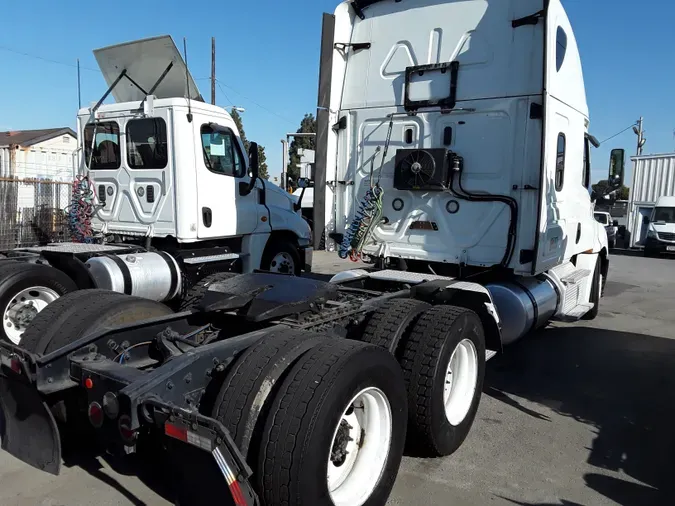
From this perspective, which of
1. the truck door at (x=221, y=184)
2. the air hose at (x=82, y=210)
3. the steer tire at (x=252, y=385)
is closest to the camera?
the steer tire at (x=252, y=385)

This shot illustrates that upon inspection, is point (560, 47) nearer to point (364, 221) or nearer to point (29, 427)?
point (364, 221)

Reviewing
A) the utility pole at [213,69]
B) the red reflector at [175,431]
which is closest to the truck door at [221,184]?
the red reflector at [175,431]

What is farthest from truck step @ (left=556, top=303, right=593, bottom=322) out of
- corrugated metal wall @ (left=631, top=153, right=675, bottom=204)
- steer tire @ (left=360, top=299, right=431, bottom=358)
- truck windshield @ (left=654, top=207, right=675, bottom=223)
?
corrugated metal wall @ (left=631, top=153, right=675, bottom=204)

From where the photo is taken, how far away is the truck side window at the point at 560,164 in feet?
19.6

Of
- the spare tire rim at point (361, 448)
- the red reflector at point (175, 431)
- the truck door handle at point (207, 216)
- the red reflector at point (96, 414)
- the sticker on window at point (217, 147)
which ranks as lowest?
the spare tire rim at point (361, 448)

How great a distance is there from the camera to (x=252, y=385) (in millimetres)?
2793

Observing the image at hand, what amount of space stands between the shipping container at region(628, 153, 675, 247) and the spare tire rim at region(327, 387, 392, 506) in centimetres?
2290

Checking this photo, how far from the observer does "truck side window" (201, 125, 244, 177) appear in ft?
25.0

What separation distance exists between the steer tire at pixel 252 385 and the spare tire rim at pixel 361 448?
452 millimetres

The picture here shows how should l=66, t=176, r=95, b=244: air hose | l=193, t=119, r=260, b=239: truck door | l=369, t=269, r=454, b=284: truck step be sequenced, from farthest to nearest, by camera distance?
l=66, t=176, r=95, b=244: air hose < l=193, t=119, r=260, b=239: truck door < l=369, t=269, r=454, b=284: truck step

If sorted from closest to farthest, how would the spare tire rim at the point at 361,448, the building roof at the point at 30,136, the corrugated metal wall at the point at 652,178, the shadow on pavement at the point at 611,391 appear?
the spare tire rim at the point at 361,448 < the shadow on pavement at the point at 611,391 < the corrugated metal wall at the point at 652,178 < the building roof at the point at 30,136

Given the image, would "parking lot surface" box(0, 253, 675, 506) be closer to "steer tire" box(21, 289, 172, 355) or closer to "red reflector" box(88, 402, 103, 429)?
"red reflector" box(88, 402, 103, 429)

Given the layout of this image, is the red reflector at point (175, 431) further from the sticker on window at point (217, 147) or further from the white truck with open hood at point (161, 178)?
the sticker on window at point (217, 147)

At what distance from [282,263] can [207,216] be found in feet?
6.34
